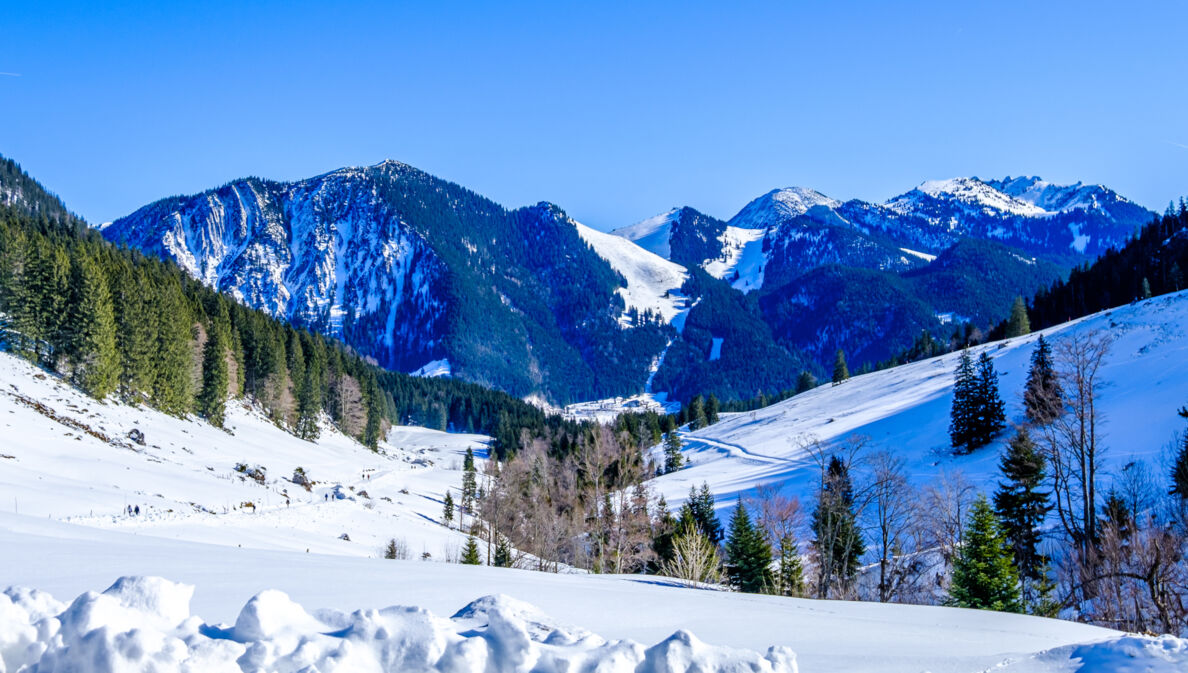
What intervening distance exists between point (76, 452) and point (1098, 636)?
41346mm

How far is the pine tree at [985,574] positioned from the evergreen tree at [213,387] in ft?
189

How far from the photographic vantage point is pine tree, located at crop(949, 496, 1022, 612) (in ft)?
67.4

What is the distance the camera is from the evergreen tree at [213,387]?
2379 inches

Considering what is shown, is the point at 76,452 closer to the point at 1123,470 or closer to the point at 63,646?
the point at 63,646

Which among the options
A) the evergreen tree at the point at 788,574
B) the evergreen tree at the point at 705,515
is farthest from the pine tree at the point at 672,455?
the evergreen tree at the point at 788,574

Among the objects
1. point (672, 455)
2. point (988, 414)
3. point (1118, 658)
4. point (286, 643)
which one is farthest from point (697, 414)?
point (286, 643)

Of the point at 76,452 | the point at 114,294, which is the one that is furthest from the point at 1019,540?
the point at 114,294

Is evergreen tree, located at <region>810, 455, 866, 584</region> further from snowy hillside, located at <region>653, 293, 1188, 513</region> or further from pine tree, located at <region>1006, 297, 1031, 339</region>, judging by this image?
pine tree, located at <region>1006, 297, 1031, 339</region>

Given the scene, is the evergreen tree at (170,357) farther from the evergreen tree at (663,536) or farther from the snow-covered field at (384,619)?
the evergreen tree at (663,536)

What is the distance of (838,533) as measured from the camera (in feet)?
104

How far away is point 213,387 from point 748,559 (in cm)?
5095

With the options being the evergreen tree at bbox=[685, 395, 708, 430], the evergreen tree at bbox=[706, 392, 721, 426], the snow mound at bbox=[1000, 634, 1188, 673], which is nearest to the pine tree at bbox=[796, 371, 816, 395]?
the evergreen tree at bbox=[706, 392, 721, 426]

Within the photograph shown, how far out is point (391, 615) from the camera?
16.2 feet

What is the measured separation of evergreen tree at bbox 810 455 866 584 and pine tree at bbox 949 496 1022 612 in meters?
7.36
